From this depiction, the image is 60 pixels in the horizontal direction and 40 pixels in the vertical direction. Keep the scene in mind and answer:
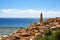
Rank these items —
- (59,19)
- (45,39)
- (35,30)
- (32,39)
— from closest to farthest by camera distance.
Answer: (45,39), (32,39), (35,30), (59,19)

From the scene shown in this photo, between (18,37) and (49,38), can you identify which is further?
(18,37)

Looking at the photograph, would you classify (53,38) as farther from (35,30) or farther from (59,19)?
(59,19)

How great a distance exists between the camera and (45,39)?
24234mm

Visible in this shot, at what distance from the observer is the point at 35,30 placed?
3347 centimetres

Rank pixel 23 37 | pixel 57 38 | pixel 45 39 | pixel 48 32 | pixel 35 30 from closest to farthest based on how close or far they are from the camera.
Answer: pixel 57 38 → pixel 45 39 → pixel 48 32 → pixel 23 37 → pixel 35 30

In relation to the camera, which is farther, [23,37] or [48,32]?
[23,37]

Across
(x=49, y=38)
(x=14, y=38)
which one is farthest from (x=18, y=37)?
(x=49, y=38)

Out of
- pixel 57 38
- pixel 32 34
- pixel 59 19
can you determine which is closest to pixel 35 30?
pixel 32 34

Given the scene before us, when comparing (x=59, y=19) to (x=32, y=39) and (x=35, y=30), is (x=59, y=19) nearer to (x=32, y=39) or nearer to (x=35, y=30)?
(x=35, y=30)

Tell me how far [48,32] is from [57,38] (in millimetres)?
4051

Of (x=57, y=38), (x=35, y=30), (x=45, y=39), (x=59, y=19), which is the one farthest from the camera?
(x=59, y=19)

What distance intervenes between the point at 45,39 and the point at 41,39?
3.98 ft

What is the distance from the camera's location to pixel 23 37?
102ft

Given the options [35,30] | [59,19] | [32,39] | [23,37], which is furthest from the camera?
[59,19]
